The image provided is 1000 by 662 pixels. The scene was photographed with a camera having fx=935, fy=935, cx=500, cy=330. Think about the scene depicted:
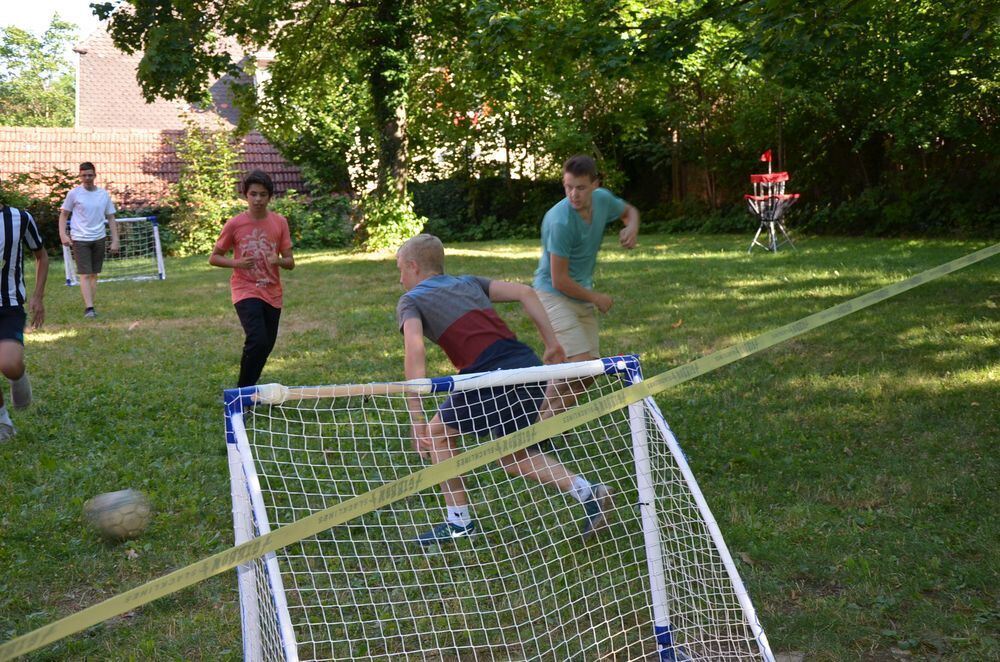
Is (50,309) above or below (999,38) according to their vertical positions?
below

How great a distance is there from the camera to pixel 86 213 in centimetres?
1236

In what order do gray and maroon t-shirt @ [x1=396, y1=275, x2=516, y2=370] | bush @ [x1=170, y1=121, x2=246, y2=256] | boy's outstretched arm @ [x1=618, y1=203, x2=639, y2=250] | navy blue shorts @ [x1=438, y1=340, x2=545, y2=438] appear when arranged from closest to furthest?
1. navy blue shorts @ [x1=438, y1=340, x2=545, y2=438]
2. gray and maroon t-shirt @ [x1=396, y1=275, x2=516, y2=370]
3. boy's outstretched arm @ [x1=618, y1=203, x2=639, y2=250]
4. bush @ [x1=170, y1=121, x2=246, y2=256]

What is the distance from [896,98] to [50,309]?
45.2ft

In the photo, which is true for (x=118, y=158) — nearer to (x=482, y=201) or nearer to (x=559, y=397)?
(x=482, y=201)

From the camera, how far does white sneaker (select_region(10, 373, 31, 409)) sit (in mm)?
6273

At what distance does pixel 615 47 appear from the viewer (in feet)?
23.9

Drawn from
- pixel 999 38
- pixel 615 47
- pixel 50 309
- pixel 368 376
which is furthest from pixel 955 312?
pixel 50 309

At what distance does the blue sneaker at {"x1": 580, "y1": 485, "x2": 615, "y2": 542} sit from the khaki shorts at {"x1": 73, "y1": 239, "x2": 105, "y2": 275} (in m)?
9.70

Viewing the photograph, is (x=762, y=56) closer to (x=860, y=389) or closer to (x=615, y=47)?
(x=615, y=47)

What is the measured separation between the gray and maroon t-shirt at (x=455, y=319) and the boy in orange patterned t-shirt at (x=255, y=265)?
264 centimetres

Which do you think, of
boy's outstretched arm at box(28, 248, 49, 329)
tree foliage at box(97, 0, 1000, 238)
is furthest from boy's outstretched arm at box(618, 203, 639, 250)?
boy's outstretched arm at box(28, 248, 49, 329)

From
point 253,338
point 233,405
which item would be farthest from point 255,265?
point 233,405

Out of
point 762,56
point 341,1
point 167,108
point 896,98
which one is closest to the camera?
point 762,56

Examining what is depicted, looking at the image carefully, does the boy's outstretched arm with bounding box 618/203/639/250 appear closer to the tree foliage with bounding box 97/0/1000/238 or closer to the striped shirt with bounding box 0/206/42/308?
the tree foliage with bounding box 97/0/1000/238
